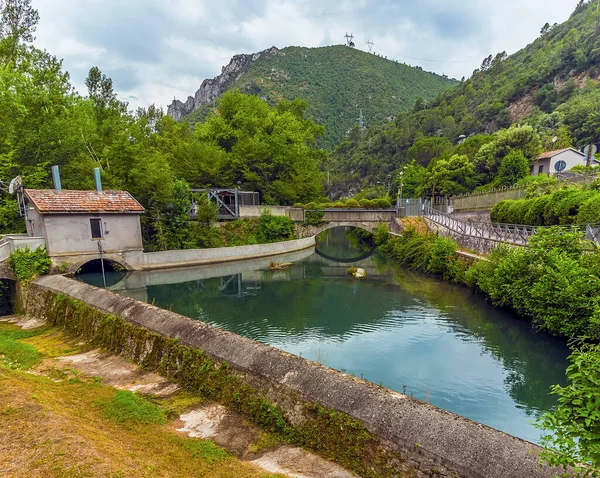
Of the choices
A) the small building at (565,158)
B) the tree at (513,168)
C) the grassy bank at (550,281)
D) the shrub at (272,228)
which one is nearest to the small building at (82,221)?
the shrub at (272,228)

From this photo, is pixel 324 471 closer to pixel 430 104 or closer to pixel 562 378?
pixel 562 378

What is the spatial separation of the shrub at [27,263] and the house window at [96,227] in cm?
375

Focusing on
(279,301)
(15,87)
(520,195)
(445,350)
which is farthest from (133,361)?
(520,195)

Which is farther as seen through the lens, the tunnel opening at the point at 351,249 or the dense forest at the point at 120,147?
the tunnel opening at the point at 351,249

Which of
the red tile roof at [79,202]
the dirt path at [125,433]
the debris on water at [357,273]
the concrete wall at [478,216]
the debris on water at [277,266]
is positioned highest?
the red tile roof at [79,202]

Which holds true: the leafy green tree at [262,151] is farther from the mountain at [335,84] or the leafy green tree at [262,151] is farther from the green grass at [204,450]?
the mountain at [335,84]

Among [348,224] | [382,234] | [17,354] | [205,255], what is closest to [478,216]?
[382,234]

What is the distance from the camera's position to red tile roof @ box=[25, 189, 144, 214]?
19.1 m

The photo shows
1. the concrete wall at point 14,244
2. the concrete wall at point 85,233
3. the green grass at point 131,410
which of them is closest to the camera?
the green grass at point 131,410

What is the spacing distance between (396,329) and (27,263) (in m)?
17.8

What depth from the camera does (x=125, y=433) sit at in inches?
191

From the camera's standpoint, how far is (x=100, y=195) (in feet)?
70.9

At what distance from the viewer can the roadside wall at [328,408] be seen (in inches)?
155

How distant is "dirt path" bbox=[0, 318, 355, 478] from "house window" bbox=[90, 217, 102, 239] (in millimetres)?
15508
